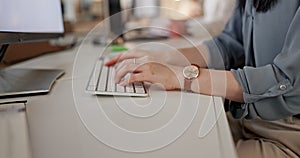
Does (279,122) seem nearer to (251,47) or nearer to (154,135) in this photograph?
(251,47)

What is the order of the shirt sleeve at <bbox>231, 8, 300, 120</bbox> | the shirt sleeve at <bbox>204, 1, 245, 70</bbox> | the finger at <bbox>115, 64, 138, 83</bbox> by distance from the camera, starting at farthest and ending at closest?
the shirt sleeve at <bbox>204, 1, 245, 70</bbox>
the finger at <bbox>115, 64, 138, 83</bbox>
the shirt sleeve at <bbox>231, 8, 300, 120</bbox>

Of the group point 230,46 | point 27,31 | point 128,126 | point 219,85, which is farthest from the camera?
point 230,46

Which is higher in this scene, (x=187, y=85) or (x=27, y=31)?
(x=27, y=31)

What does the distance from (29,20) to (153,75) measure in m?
0.35

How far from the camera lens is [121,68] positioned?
73 centimetres

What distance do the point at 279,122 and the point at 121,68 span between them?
0.37 m

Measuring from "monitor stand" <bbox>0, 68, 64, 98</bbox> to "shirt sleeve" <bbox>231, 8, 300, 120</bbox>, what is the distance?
411mm

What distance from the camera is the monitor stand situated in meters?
0.66

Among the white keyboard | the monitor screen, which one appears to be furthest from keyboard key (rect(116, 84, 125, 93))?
the monitor screen

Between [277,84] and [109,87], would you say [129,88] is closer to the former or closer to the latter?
[109,87]

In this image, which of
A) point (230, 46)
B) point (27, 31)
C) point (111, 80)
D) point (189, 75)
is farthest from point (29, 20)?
point (230, 46)

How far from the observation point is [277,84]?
60 centimetres

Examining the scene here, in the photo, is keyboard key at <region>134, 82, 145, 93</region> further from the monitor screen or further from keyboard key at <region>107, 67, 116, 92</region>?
the monitor screen

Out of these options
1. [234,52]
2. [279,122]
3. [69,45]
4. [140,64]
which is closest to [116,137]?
[140,64]
